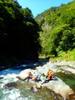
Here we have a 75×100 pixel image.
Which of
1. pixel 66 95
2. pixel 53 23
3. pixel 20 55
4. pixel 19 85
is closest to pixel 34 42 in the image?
pixel 20 55

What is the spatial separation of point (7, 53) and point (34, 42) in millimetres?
16080

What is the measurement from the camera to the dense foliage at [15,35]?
64.0m

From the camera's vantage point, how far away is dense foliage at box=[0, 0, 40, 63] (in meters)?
64.0

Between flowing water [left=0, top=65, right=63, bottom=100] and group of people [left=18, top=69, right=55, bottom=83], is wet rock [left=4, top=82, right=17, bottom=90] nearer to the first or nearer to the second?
flowing water [left=0, top=65, right=63, bottom=100]

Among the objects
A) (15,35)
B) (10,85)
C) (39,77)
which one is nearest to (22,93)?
(10,85)

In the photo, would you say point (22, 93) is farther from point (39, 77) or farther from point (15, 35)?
point (15, 35)

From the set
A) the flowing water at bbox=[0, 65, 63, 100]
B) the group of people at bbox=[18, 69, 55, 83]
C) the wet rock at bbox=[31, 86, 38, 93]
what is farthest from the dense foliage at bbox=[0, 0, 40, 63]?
the wet rock at bbox=[31, 86, 38, 93]

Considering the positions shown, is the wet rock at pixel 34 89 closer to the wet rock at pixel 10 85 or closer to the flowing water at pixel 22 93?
the flowing water at pixel 22 93

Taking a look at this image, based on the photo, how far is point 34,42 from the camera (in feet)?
268

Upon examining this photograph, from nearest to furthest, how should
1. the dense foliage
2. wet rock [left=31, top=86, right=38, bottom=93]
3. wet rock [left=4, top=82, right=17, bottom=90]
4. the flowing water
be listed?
the flowing water → wet rock [left=31, top=86, right=38, bottom=93] → wet rock [left=4, top=82, right=17, bottom=90] → the dense foliage

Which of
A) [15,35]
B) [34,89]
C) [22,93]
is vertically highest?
[15,35]

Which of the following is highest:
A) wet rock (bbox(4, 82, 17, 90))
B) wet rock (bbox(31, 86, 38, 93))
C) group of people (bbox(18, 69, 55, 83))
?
→ group of people (bbox(18, 69, 55, 83))

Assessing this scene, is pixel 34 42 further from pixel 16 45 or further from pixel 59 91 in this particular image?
pixel 59 91

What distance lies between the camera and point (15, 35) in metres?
71.4
